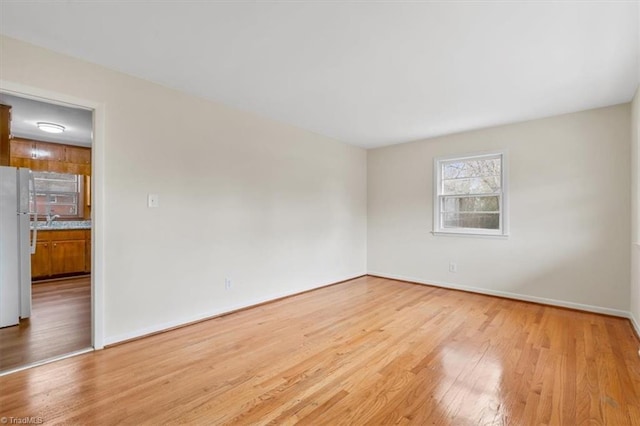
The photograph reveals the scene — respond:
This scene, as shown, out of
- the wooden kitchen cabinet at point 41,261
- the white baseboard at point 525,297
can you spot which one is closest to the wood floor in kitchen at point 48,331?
the wooden kitchen cabinet at point 41,261

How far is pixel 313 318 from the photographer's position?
3.32 metres

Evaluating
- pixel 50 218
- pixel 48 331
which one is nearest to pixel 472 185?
pixel 48 331

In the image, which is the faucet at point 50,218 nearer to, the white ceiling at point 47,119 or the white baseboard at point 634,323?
the white ceiling at point 47,119

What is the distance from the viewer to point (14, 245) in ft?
10.2

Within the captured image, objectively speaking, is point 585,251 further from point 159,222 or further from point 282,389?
point 159,222

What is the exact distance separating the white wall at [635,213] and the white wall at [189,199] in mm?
3597

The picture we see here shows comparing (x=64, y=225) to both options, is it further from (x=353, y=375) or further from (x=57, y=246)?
(x=353, y=375)

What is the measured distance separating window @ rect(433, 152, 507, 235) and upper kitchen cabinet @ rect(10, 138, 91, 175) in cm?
646

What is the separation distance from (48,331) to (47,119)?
3.01 metres

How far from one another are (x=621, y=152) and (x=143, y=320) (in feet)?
17.6

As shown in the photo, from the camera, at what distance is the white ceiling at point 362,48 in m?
1.86

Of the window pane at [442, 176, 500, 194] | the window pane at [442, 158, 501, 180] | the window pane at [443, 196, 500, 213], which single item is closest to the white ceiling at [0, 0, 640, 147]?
the window pane at [442, 158, 501, 180]

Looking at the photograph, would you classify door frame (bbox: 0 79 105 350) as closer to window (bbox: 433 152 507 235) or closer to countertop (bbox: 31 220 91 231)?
countertop (bbox: 31 220 91 231)

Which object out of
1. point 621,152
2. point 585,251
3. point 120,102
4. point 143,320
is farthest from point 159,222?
point 621,152
